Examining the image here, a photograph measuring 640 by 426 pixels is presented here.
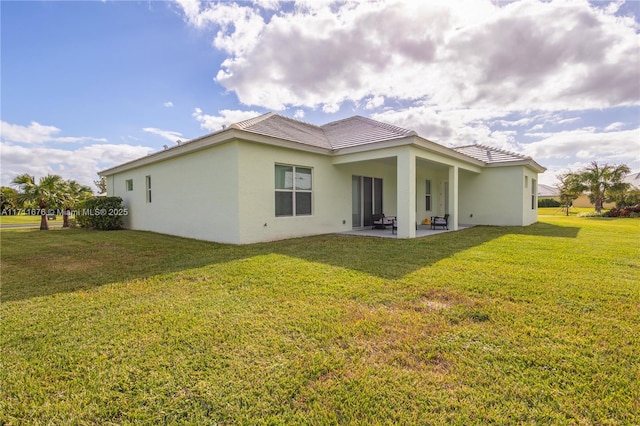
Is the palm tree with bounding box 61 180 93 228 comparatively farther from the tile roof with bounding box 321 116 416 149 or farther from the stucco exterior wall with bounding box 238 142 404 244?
the tile roof with bounding box 321 116 416 149

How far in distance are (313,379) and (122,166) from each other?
17.6 metres

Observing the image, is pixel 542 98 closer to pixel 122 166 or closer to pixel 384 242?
pixel 384 242

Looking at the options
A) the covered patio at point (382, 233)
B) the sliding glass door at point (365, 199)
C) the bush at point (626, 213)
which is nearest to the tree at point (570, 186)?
the bush at point (626, 213)

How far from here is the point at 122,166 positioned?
52.0 feet

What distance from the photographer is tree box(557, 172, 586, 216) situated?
2523 cm

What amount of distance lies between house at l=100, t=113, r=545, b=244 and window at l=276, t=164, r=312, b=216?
4 cm

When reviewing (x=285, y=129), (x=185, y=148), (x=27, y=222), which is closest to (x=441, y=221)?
(x=285, y=129)

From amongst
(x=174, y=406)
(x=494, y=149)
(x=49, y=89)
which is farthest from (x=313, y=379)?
(x=494, y=149)

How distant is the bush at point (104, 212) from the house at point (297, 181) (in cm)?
60

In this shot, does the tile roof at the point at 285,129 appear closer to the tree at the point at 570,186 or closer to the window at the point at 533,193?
the window at the point at 533,193

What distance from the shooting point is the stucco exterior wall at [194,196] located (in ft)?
31.0

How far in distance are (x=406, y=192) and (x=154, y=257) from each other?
25.9ft

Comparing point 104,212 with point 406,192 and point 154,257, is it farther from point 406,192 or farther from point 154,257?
point 406,192

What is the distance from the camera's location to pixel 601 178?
81.2 ft
